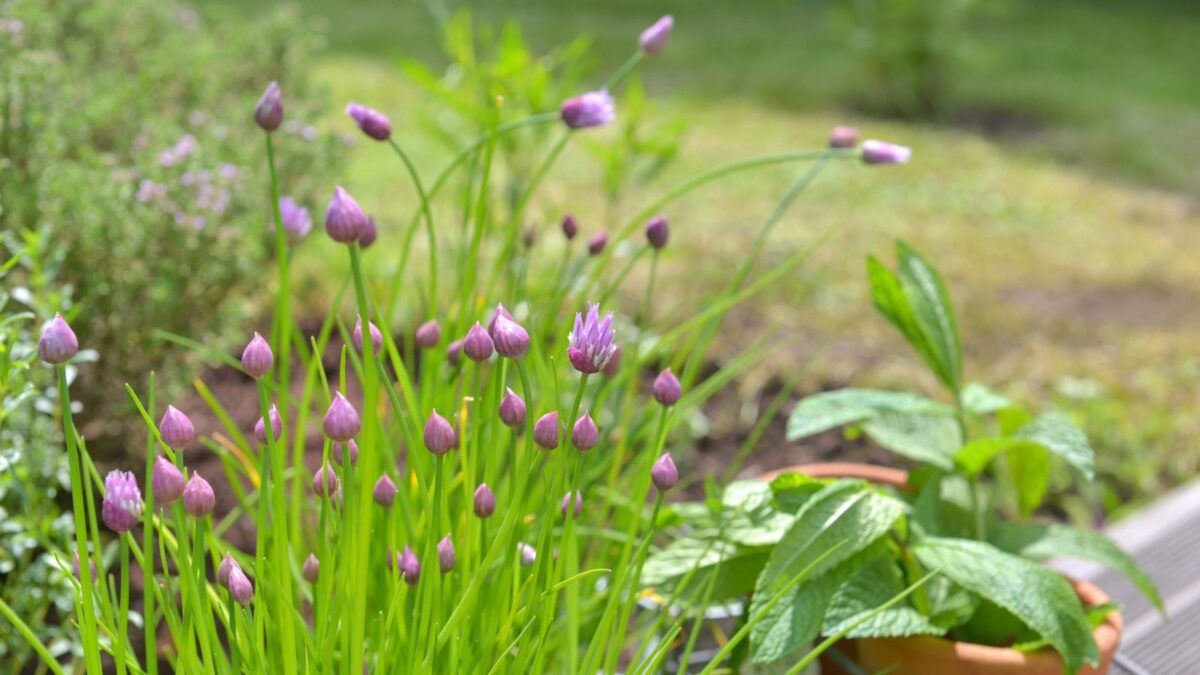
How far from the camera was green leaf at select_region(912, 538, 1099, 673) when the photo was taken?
1250 mm

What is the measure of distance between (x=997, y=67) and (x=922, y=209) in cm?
286

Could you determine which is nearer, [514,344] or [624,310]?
[514,344]

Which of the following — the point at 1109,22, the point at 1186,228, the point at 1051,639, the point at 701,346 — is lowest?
the point at 1109,22

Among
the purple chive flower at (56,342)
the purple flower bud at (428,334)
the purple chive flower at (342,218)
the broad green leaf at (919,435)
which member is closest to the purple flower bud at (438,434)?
the purple chive flower at (342,218)

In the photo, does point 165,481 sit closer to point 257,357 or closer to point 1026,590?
point 257,357

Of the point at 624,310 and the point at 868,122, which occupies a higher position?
the point at 624,310

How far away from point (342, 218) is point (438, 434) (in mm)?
178

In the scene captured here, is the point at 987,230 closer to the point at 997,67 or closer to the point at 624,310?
the point at 624,310

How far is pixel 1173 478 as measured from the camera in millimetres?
2402

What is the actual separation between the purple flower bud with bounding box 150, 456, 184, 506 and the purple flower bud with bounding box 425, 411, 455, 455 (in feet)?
0.58

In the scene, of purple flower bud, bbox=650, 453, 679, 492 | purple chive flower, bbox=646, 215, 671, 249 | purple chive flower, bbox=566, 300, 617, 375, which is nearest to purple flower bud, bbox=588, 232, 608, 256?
Answer: purple chive flower, bbox=646, 215, 671, 249

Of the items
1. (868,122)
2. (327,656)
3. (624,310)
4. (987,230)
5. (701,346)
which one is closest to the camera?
(327,656)

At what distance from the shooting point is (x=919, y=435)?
161 cm

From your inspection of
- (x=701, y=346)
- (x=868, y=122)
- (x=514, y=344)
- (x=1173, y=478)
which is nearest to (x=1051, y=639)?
(x=701, y=346)
